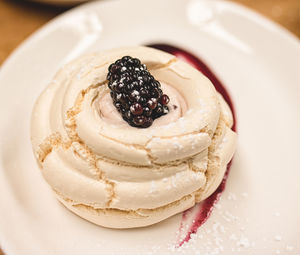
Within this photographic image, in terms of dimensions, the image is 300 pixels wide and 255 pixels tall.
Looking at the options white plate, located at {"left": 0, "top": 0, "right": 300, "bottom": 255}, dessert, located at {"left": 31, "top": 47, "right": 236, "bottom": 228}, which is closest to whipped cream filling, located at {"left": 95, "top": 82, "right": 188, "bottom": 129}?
dessert, located at {"left": 31, "top": 47, "right": 236, "bottom": 228}

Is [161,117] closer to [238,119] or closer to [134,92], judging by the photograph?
[134,92]

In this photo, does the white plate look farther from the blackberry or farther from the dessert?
the blackberry

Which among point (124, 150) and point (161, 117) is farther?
point (161, 117)

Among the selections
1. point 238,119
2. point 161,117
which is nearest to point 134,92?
point 161,117

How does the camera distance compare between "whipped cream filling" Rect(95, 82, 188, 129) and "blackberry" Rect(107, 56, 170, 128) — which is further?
"whipped cream filling" Rect(95, 82, 188, 129)

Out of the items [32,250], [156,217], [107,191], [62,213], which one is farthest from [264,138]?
[32,250]

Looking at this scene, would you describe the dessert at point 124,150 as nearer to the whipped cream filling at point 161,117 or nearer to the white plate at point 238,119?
the whipped cream filling at point 161,117
